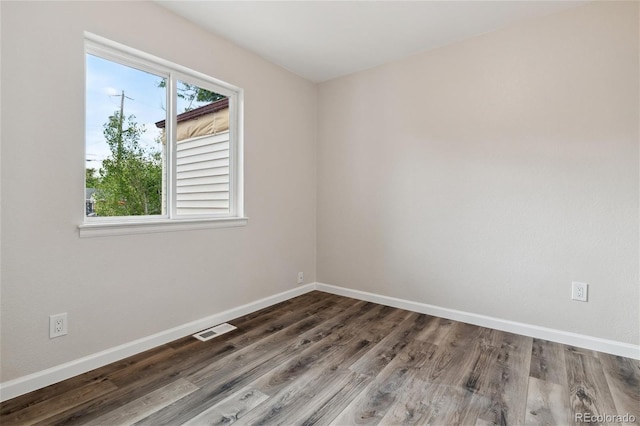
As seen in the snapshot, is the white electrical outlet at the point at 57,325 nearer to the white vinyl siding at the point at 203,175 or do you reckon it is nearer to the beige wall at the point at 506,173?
the white vinyl siding at the point at 203,175

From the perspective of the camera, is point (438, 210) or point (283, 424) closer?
point (283, 424)

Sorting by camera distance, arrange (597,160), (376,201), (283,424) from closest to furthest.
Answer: (283,424)
(597,160)
(376,201)

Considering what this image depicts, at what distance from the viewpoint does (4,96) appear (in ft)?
5.29

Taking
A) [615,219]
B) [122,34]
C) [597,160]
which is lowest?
[615,219]

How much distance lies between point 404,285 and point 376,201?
89cm

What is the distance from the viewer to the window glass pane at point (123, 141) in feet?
6.66

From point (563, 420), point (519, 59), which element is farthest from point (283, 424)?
point (519, 59)

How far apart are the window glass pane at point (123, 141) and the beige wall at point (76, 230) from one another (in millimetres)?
140

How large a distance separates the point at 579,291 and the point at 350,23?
265 centimetres

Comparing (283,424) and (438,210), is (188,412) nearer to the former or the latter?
(283,424)

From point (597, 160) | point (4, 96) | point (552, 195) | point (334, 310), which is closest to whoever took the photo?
point (4, 96)

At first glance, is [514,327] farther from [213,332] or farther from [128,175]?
[128,175]

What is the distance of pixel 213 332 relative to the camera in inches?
98.9

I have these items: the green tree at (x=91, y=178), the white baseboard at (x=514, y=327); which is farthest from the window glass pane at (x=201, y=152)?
the white baseboard at (x=514, y=327)
